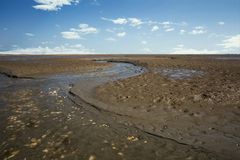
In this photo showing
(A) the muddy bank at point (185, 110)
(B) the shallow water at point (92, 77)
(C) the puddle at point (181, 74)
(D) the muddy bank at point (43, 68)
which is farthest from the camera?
(D) the muddy bank at point (43, 68)

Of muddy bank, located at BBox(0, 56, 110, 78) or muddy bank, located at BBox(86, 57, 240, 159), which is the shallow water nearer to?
muddy bank, located at BBox(0, 56, 110, 78)

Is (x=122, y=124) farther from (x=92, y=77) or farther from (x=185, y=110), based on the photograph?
(x=92, y=77)

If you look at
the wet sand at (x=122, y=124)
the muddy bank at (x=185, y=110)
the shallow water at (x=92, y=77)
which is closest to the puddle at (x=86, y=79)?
the shallow water at (x=92, y=77)

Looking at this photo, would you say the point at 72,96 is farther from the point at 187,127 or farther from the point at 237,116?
the point at 237,116

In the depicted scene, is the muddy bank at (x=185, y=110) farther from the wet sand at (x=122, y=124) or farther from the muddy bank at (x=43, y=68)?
the muddy bank at (x=43, y=68)

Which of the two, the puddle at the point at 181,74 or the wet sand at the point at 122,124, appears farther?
the puddle at the point at 181,74

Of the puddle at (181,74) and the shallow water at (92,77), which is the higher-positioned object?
the puddle at (181,74)

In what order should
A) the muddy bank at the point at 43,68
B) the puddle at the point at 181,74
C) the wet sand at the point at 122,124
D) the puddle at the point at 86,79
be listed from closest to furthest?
the wet sand at the point at 122,124 → the puddle at the point at 86,79 → the puddle at the point at 181,74 → the muddy bank at the point at 43,68

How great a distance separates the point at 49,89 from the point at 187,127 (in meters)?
12.1

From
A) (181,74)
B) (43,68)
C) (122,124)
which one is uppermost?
(181,74)

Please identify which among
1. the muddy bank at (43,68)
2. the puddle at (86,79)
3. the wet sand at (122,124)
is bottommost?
the wet sand at (122,124)

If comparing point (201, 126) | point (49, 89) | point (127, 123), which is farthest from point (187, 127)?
point (49, 89)

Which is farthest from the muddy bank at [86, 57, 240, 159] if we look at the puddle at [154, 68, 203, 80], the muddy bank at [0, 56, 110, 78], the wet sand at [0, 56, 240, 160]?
the muddy bank at [0, 56, 110, 78]

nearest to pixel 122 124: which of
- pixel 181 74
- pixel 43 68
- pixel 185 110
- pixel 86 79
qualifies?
pixel 185 110
